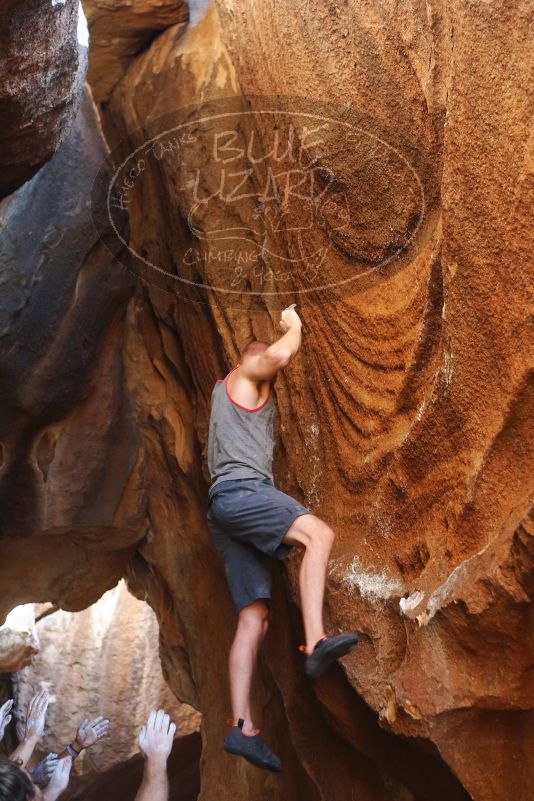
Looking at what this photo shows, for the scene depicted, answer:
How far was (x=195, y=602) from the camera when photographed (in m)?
4.64

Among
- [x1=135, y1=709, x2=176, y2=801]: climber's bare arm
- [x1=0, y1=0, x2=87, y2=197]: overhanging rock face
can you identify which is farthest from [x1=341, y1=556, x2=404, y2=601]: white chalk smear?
[x1=0, y1=0, x2=87, y2=197]: overhanging rock face

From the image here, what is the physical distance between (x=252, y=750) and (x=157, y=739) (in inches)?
63.1

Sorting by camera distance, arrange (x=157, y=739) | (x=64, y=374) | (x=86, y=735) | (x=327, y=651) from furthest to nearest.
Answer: (x=86, y=735) → (x=157, y=739) → (x=64, y=374) → (x=327, y=651)

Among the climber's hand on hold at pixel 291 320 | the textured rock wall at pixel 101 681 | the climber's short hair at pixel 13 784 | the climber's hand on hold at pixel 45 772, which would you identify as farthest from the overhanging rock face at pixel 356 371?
the textured rock wall at pixel 101 681

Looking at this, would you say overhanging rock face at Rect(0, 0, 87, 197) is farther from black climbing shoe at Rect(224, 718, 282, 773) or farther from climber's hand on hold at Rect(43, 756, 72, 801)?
climber's hand on hold at Rect(43, 756, 72, 801)

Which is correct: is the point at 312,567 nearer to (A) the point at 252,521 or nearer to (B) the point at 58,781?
(A) the point at 252,521

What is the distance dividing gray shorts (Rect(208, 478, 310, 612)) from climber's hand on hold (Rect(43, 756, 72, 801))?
1953mm

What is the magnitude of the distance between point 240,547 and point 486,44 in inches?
65.2

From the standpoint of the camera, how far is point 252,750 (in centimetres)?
284

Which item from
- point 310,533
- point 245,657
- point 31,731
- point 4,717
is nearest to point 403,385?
point 310,533

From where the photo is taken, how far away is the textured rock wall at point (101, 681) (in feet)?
23.1

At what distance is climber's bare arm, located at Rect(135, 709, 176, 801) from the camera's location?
4105 millimetres

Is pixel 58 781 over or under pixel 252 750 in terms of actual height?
under

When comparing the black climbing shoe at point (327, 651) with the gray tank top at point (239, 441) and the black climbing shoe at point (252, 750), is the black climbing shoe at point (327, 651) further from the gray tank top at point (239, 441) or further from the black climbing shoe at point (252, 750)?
the gray tank top at point (239, 441)
